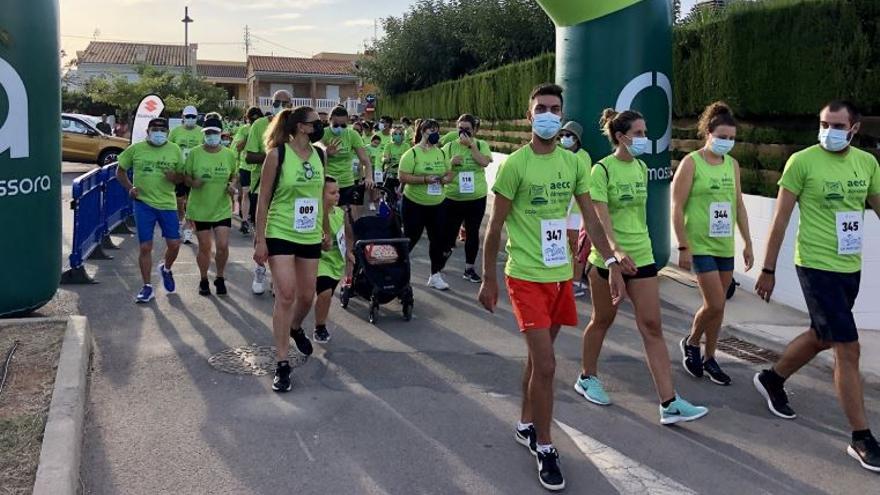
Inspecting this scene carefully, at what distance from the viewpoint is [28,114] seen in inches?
259

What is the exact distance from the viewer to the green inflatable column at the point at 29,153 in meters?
6.43

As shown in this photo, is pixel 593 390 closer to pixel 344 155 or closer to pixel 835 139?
pixel 835 139

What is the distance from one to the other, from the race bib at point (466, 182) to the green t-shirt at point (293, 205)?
3.68 metres

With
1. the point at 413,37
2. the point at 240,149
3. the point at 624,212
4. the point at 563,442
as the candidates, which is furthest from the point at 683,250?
the point at 413,37

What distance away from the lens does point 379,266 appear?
767 centimetres

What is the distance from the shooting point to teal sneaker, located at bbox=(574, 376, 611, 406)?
538cm

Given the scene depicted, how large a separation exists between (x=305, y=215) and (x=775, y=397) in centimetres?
329

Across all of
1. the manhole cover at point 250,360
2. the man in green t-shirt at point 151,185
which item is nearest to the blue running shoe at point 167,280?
the man in green t-shirt at point 151,185

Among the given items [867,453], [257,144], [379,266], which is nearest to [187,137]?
[257,144]

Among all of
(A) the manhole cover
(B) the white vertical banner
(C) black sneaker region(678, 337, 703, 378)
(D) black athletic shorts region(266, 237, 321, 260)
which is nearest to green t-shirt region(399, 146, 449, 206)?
(A) the manhole cover

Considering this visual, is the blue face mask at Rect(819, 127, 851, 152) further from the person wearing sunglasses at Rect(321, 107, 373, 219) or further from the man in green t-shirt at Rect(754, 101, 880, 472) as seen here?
the person wearing sunglasses at Rect(321, 107, 373, 219)

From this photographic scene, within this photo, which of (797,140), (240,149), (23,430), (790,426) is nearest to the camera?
(23,430)

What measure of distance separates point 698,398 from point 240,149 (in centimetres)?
823

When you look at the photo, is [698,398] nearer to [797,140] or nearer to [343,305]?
[343,305]
